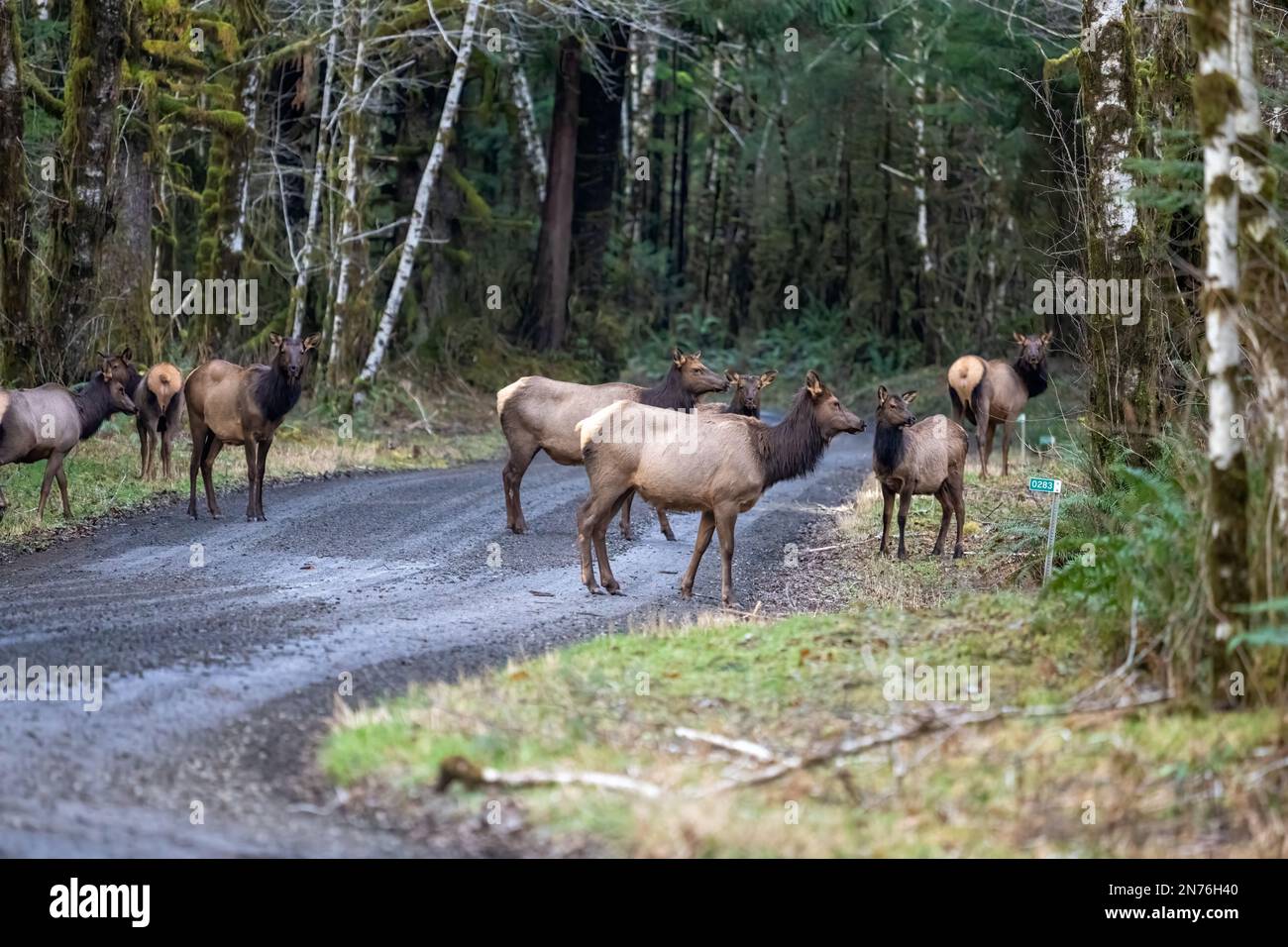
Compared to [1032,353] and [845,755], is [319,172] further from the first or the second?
[845,755]

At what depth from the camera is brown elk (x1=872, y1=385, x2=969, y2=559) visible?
15438mm

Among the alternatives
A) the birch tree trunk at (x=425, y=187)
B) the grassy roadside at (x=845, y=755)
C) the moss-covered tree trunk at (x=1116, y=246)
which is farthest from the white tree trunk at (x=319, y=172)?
the grassy roadside at (x=845, y=755)

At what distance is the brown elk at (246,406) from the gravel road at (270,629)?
51cm

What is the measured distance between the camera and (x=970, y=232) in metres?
37.1

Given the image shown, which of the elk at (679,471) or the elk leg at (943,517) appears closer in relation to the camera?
the elk at (679,471)

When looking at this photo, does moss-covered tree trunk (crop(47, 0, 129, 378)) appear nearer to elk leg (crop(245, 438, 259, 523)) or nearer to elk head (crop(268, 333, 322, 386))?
elk leg (crop(245, 438, 259, 523))

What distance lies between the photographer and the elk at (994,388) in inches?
852

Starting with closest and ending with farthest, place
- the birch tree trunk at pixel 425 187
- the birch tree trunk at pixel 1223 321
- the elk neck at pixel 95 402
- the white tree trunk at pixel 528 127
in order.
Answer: the birch tree trunk at pixel 1223 321 → the elk neck at pixel 95 402 → the birch tree trunk at pixel 425 187 → the white tree trunk at pixel 528 127

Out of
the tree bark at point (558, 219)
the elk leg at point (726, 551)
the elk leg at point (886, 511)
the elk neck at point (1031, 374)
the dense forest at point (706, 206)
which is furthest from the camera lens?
the tree bark at point (558, 219)

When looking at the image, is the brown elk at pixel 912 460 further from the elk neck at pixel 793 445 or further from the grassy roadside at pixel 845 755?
the grassy roadside at pixel 845 755

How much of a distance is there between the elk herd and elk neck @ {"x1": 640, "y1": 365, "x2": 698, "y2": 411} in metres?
0.02

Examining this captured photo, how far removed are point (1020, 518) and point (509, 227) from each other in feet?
65.6

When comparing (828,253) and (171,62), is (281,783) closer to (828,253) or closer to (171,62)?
(171,62)

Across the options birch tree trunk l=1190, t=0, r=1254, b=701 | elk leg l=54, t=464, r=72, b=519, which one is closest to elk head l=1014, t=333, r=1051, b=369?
elk leg l=54, t=464, r=72, b=519
